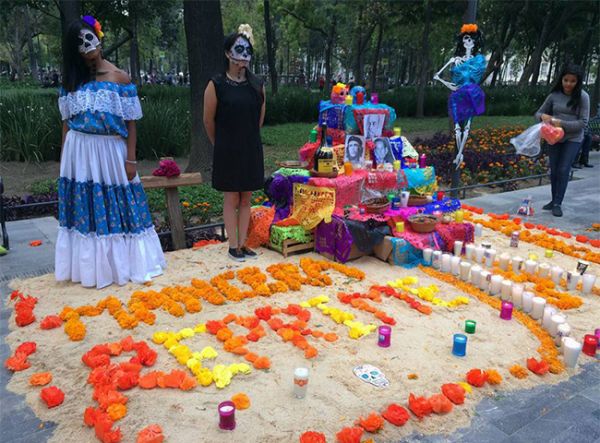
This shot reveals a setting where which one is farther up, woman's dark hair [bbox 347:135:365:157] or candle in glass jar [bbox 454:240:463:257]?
woman's dark hair [bbox 347:135:365:157]

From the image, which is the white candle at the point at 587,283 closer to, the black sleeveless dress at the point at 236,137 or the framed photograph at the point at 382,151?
the framed photograph at the point at 382,151

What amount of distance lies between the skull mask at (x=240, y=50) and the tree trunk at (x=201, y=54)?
4.05 meters

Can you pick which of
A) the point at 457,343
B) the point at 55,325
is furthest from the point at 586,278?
the point at 55,325

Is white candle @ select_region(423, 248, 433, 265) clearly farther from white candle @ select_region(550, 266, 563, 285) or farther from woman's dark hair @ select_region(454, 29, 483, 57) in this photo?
woman's dark hair @ select_region(454, 29, 483, 57)

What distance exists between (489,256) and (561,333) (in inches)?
62.9

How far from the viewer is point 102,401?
2615mm

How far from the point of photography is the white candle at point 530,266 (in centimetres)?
476

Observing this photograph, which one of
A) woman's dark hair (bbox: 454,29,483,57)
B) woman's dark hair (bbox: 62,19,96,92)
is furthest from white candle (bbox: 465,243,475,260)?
woman's dark hair (bbox: 62,19,96,92)

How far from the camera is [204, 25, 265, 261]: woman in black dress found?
4344mm

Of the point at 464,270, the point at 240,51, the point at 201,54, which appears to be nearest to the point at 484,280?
the point at 464,270

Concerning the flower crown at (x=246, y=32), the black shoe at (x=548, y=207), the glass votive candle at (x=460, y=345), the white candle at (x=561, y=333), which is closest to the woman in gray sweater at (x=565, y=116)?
the black shoe at (x=548, y=207)

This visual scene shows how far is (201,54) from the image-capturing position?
8.07 metres

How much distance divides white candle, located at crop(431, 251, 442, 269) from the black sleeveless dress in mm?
1966

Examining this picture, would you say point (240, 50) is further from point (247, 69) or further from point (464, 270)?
point (464, 270)
